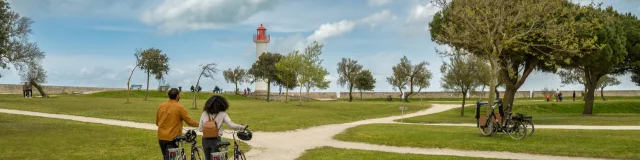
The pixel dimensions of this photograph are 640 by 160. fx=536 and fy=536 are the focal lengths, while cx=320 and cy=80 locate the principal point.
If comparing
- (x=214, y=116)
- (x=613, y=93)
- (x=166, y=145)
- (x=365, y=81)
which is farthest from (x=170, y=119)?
(x=613, y=93)

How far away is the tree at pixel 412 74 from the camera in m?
84.4

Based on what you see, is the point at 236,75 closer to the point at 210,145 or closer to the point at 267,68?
the point at 267,68

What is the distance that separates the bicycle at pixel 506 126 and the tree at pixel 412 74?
61.9 m

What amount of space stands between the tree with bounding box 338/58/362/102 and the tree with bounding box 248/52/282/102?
1470cm

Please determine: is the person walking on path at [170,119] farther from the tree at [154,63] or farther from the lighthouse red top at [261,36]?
the lighthouse red top at [261,36]

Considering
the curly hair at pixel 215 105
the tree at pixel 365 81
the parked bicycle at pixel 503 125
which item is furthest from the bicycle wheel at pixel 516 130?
the tree at pixel 365 81

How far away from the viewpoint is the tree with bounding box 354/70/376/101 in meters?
89.4

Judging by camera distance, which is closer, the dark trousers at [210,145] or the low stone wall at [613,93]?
the dark trousers at [210,145]

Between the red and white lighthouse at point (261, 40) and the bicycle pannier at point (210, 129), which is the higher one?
the red and white lighthouse at point (261, 40)

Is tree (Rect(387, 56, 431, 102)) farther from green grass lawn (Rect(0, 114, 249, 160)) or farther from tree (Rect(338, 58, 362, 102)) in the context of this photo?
green grass lawn (Rect(0, 114, 249, 160))

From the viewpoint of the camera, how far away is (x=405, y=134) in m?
22.9

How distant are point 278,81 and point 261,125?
171 ft

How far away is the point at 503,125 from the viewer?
21344 mm

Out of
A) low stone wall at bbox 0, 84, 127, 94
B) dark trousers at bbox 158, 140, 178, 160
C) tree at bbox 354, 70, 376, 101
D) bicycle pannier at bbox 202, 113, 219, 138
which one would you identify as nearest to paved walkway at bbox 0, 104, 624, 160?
dark trousers at bbox 158, 140, 178, 160
